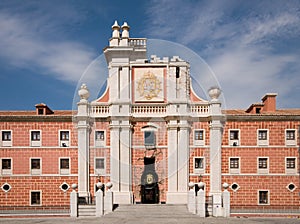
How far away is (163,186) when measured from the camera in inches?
1029

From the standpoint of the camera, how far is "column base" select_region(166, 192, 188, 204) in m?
25.2

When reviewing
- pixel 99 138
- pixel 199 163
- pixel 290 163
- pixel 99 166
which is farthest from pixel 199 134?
pixel 99 166

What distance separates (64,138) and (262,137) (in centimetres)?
1339

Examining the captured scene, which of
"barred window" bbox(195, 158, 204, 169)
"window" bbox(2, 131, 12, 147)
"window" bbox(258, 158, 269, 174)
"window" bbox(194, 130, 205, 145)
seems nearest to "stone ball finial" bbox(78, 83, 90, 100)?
"window" bbox(2, 131, 12, 147)

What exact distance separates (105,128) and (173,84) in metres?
5.54

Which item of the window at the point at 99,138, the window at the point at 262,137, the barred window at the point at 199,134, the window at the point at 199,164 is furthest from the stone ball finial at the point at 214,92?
the window at the point at 99,138

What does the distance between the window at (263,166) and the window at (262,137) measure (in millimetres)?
1139

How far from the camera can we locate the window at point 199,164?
26.1 meters

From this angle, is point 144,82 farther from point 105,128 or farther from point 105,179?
point 105,179

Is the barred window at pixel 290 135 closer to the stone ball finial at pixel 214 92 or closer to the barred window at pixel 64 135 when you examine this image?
the stone ball finial at pixel 214 92

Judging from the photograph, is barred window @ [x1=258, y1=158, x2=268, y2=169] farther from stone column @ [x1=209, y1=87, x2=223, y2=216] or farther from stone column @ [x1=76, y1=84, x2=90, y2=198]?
stone column @ [x1=76, y1=84, x2=90, y2=198]

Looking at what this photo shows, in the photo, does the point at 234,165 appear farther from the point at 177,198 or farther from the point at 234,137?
the point at 177,198

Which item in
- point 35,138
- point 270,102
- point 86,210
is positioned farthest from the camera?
point 270,102

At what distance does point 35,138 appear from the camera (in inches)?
1035
